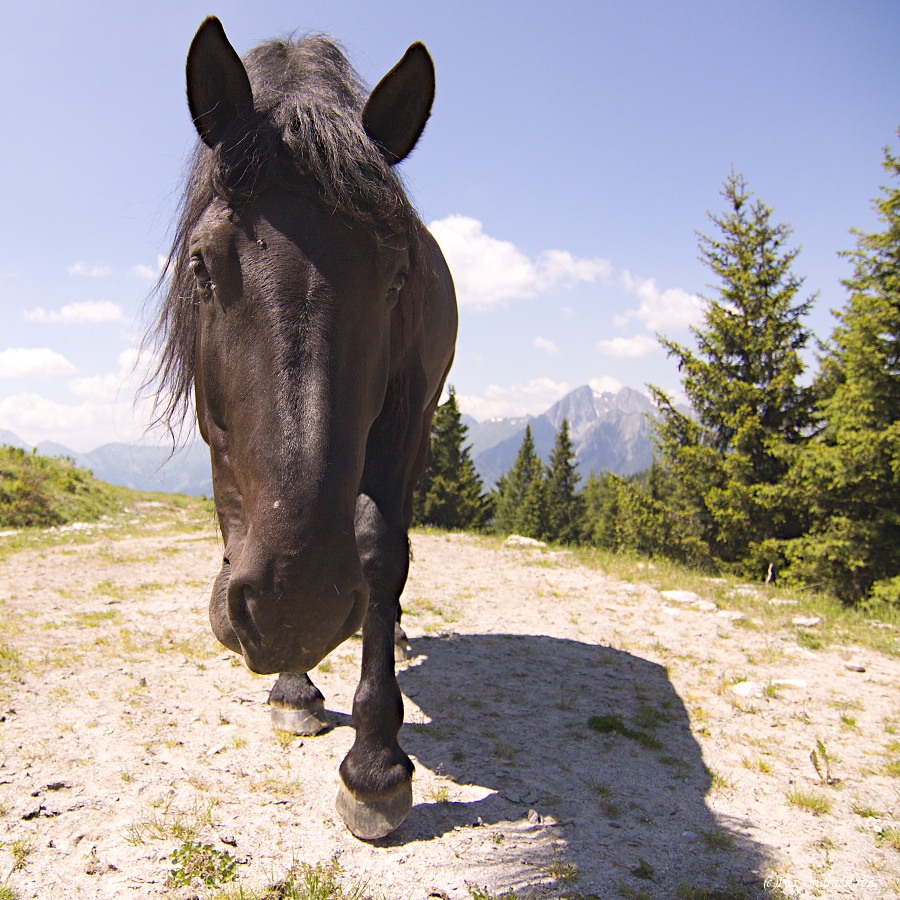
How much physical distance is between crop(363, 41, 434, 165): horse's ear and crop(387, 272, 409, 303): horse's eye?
1.43 ft

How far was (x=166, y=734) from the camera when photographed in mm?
3246

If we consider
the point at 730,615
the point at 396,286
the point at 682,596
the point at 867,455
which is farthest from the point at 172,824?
the point at 867,455

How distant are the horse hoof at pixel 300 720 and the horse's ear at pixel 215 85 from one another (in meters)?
2.95

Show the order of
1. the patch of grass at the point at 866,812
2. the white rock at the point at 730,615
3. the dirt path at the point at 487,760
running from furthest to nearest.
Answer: the white rock at the point at 730,615
the patch of grass at the point at 866,812
the dirt path at the point at 487,760

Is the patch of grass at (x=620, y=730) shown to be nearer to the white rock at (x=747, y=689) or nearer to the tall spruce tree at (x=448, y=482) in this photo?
the white rock at (x=747, y=689)

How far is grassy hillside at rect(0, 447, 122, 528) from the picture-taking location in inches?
520

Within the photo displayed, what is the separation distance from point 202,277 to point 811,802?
12.0 ft

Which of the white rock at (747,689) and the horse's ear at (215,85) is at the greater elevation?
the horse's ear at (215,85)

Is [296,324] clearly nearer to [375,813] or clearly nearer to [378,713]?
[378,713]

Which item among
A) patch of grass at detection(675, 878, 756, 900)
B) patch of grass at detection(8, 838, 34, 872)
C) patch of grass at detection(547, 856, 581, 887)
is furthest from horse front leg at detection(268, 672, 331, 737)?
patch of grass at detection(675, 878, 756, 900)

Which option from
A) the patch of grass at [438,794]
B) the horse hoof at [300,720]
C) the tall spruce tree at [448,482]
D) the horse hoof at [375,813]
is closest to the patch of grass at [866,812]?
the patch of grass at [438,794]

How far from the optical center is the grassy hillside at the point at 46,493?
13219 mm

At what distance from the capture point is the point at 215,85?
2088 millimetres

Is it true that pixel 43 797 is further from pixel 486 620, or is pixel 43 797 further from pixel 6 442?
pixel 6 442
